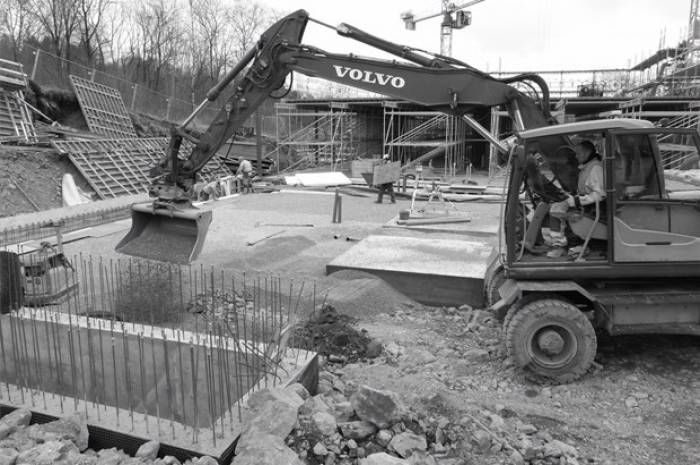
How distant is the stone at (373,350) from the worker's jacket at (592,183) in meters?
2.34

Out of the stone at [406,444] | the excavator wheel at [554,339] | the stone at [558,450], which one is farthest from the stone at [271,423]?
the excavator wheel at [554,339]

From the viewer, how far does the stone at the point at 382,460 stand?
3225mm

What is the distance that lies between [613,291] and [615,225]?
630 mm

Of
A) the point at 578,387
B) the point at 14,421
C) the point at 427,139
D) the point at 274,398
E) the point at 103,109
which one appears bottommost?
the point at 578,387

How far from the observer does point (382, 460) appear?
10.7 feet

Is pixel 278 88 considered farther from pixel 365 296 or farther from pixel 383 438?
pixel 383 438

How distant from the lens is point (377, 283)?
7.46 m

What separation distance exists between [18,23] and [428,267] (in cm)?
3329

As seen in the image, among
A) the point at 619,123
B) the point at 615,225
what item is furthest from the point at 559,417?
the point at 619,123

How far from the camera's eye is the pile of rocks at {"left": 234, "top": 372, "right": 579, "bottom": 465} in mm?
3430

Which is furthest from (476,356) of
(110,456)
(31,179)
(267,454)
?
(31,179)

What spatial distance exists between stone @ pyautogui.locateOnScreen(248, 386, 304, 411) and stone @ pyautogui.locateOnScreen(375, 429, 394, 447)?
551 millimetres

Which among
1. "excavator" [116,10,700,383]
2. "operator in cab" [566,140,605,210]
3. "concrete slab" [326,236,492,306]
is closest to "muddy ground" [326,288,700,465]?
"excavator" [116,10,700,383]

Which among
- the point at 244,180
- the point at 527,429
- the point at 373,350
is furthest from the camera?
the point at 244,180
